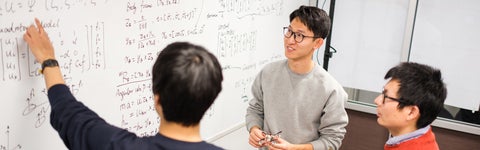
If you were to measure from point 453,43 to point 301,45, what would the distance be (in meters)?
1.74

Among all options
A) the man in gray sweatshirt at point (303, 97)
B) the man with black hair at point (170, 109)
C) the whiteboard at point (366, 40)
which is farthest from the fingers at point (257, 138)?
the whiteboard at point (366, 40)

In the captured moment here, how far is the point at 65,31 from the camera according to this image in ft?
5.38

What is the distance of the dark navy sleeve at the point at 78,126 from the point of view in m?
1.19

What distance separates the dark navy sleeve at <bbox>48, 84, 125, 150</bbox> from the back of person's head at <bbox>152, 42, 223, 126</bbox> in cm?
19

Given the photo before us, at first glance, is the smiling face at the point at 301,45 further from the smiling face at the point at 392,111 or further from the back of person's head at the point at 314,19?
the smiling face at the point at 392,111

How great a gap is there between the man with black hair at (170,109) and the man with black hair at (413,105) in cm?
77

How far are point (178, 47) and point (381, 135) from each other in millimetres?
2859

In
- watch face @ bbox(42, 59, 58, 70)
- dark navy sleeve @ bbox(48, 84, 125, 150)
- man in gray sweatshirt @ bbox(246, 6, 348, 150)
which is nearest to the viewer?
dark navy sleeve @ bbox(48, 84, 125, 150)

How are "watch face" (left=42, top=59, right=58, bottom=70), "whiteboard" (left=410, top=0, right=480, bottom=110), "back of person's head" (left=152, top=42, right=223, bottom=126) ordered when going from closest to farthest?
1. "back of person's head" (left=152, top=42, right=223, bottom=126)
2. "watch face" (left=42, top=59, right=58, bottom=70)
3. "whiteboard" (left=410, top=0, right=480, bottom=110)

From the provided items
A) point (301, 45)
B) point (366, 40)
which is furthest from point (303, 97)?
point (366, 40)

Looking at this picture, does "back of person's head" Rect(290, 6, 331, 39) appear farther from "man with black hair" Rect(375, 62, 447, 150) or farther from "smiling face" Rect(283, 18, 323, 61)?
"man with black hair" Rect(375, 62, 447, 150)

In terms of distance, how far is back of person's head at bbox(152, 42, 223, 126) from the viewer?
1081 millimetres

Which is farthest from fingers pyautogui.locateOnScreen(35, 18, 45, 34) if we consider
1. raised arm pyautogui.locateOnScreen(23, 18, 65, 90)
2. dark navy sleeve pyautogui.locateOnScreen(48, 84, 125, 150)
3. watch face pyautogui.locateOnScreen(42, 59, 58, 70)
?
dark navy sleeve pyautogui.locateOnScreen(48, 84, 125, 150)

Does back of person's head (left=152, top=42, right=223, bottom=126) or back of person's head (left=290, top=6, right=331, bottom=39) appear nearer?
back of person's head (left=152, top=42, right=223, bottom=126)
